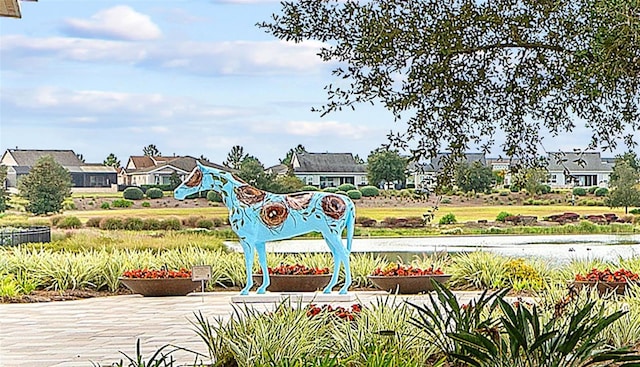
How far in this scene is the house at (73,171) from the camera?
2195cm

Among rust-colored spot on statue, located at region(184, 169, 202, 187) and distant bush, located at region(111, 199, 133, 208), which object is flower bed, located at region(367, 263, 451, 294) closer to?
rust-colored spot on statue, located at region(184, 169, 202, 187)

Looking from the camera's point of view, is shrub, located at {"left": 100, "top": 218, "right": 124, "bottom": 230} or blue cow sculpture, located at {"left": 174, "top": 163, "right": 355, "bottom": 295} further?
shrub, located at {"left": 100, "top": 218, "right": 124, "bottom": 230}

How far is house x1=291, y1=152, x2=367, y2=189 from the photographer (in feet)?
58.5

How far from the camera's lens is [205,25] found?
18.3 meters

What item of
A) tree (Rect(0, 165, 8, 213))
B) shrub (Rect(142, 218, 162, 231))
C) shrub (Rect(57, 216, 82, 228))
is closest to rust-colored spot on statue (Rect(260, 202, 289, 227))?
shrub (Rect(142, 218, 162, 231))

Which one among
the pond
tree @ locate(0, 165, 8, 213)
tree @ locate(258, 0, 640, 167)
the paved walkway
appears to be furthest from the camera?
tree @ locate(0, 165, 8, 213)

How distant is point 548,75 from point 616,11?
4.34 ft

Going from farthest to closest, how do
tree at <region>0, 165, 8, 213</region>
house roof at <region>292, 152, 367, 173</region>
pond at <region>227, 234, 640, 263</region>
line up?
tree at <region>0, 165, 8, 213</region>
pond at <region>227, 234, 640, 263</region>
house roof at <region>292, 152, 367, 173</region>

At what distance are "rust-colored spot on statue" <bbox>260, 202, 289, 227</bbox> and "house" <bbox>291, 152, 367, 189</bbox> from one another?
723cm

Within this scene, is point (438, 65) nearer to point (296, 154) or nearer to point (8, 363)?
point (8, 363)

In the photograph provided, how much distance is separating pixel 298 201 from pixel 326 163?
7953 millimetres

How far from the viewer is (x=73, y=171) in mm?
22375

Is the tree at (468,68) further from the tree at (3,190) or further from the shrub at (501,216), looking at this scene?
the tree at (3,190)

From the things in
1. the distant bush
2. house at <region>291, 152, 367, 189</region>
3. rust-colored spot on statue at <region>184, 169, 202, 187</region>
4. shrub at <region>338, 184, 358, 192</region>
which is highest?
house at <region>291, 152, 367, 189</region>
